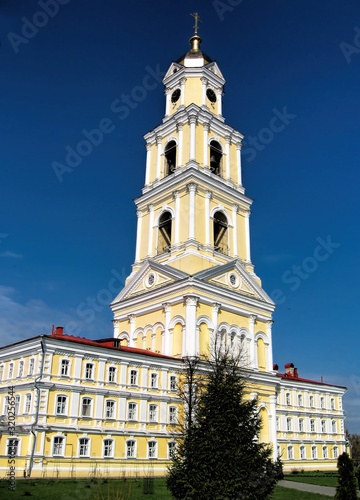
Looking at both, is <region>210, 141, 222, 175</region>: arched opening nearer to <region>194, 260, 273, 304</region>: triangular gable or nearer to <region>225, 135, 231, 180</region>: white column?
<region>225, 135, 231, 180</region>: white column

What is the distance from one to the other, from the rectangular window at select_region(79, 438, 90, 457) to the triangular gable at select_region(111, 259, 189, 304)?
1514cm

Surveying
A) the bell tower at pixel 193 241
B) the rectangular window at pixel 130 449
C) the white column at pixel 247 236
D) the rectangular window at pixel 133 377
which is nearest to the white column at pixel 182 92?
the bell tower at pixel 193 241

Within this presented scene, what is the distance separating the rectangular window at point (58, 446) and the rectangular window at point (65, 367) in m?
3.63

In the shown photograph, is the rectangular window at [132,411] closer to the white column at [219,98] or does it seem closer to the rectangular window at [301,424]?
the rectangular window at [301,424]

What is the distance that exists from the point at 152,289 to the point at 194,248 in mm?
5158

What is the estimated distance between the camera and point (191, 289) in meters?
39.4

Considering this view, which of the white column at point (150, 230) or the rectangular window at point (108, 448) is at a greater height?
the white column at point (150, 230)

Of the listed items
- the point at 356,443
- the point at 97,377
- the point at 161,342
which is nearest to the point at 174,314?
the point at 161,342

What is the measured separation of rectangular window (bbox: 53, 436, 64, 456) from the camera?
28609 millimetres

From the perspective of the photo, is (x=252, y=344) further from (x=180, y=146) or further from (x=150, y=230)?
(x=180, y=146)

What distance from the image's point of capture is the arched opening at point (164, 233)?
46781 mm

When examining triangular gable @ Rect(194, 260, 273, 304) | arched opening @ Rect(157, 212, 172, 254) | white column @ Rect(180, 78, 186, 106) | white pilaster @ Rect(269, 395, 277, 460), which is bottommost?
white pilaster @ Rect(269, 395, 277, 460)

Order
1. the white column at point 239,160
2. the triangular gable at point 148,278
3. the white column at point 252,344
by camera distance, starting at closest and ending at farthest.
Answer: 1. the triangular gable at point 148,278
2. the white column at point 252,344
3. the white column at point 239,160

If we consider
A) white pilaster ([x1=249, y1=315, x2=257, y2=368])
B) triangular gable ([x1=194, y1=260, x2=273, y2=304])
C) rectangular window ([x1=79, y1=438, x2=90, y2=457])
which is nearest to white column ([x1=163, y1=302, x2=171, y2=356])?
triangular gable ([x1=194, y1=260, x2=273, y2=304])
